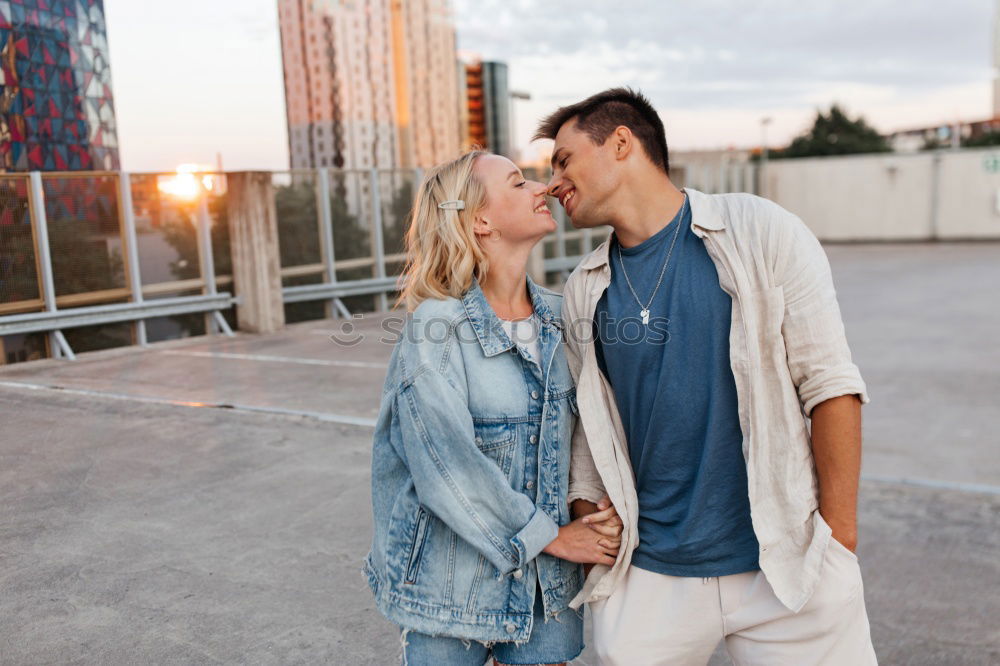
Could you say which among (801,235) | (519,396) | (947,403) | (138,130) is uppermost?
(138,130)

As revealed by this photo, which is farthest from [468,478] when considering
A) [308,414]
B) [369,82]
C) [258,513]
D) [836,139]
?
[369,82]

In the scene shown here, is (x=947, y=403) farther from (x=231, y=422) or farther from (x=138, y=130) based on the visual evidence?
(x=138, y=130)

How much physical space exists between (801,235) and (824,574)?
793 millimetres

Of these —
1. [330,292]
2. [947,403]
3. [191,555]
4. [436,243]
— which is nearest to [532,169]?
[330,292]

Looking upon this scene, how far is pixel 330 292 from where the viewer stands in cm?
1370

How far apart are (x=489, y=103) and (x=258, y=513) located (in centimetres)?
6916

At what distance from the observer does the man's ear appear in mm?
2213

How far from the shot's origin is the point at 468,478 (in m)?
1.97

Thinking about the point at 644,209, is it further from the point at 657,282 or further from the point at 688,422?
the point at 688,422

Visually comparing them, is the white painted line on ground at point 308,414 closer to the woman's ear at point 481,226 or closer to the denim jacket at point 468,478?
the denim jacket at point 468,478

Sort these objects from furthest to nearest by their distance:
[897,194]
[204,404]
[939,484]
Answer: [897,194]
[204,404]
[939,484]

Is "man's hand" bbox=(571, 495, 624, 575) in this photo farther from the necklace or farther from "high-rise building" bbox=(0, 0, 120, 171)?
"high-rise building" bbox=(0, 0, 120, 171)

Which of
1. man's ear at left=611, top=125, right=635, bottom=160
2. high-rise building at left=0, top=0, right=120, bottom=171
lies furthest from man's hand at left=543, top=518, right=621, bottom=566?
high-rise building at left=0, top=0, right=120, bottom=171

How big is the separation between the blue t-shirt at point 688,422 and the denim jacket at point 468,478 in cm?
22
